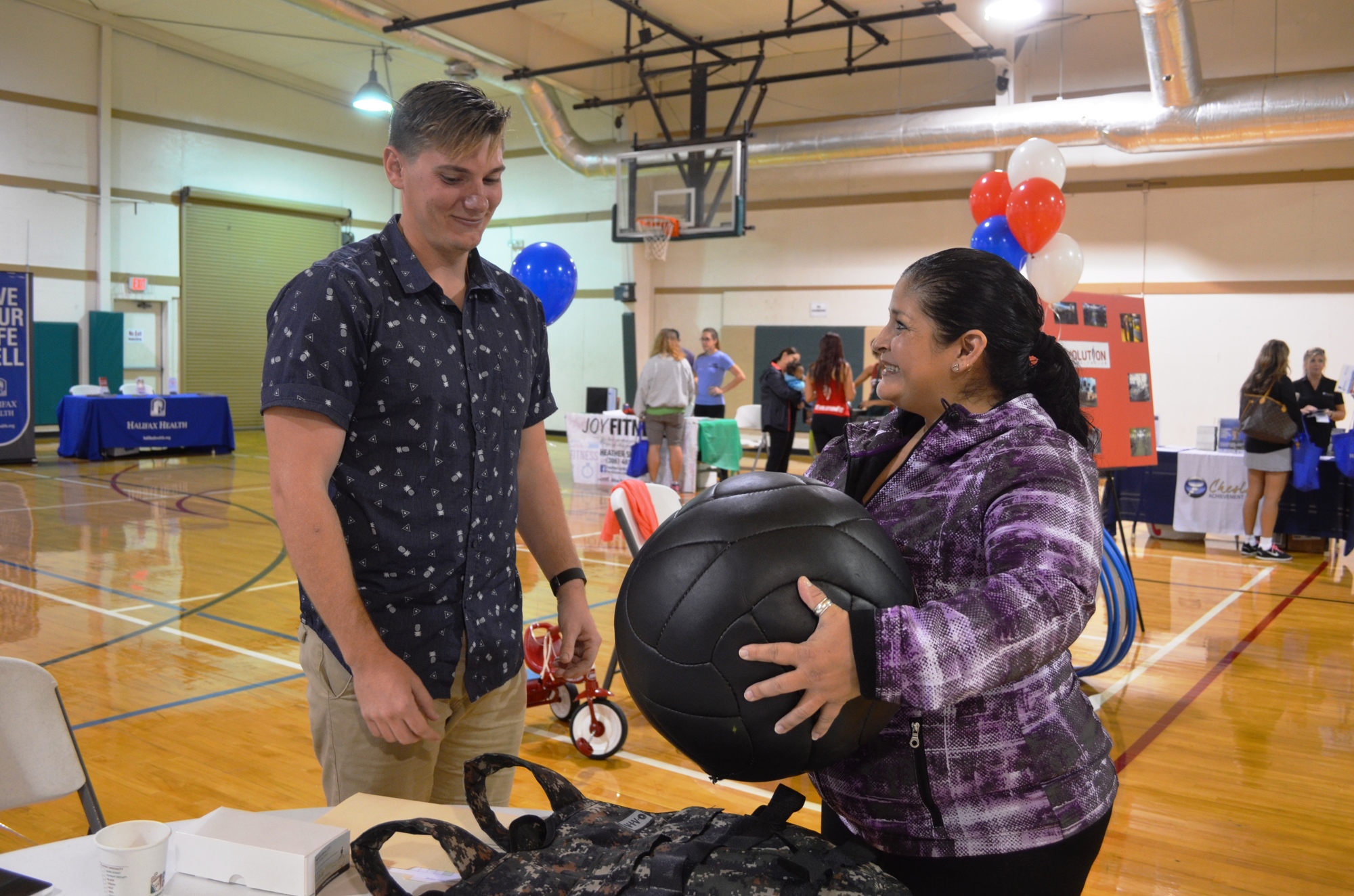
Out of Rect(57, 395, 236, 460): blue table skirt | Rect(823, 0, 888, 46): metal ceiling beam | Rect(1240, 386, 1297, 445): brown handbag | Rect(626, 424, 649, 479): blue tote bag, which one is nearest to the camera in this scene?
Rect(1240, 386, 1297, 445): brown handbag

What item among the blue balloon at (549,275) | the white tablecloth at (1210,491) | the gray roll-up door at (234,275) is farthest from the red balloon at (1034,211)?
the gray roll-up door at (234,275)

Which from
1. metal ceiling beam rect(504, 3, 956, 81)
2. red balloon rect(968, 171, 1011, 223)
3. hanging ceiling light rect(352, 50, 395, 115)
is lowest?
red balloon rect(968, 171, 1011, 223)

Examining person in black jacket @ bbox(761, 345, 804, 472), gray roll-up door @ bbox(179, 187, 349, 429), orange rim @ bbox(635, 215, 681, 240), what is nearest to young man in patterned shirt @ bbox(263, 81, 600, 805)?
person in black jacket @ bbox(761, 345, 804, 472)

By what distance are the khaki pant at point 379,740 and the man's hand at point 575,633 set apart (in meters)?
0.14

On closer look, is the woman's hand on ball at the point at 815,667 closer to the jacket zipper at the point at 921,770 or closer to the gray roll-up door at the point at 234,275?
the jacket zipper at the point at 921,770

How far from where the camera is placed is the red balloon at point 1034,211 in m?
5.73

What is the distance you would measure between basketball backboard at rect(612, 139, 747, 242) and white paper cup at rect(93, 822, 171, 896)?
1110cm

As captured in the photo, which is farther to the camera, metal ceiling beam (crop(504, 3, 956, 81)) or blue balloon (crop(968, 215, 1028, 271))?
metal ceiling beam (crop(504, 3, 956, 81))

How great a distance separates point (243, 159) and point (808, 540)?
17.0m

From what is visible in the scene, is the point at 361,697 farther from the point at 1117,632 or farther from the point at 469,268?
the point at 1117,632

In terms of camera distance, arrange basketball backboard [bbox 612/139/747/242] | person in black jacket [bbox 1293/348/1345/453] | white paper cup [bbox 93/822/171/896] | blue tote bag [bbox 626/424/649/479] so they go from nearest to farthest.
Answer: white paper cup [bbox 93/822/171/896]
person in black jacket [bbox 1293/348/1345/453]
blue tote bag [bbox 626/424/649/479]
basketball backboard [bbox 612/139/747/242]

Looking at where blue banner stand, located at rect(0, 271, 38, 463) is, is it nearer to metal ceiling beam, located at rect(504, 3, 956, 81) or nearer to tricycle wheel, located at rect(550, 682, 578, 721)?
metal ceiling beam, located at rect(504, 3, 956, 81)

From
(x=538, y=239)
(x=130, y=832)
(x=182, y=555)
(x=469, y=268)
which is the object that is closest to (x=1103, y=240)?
(x=538, y=239)

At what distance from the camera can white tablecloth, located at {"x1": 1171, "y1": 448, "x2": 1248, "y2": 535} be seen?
8.55 metres
